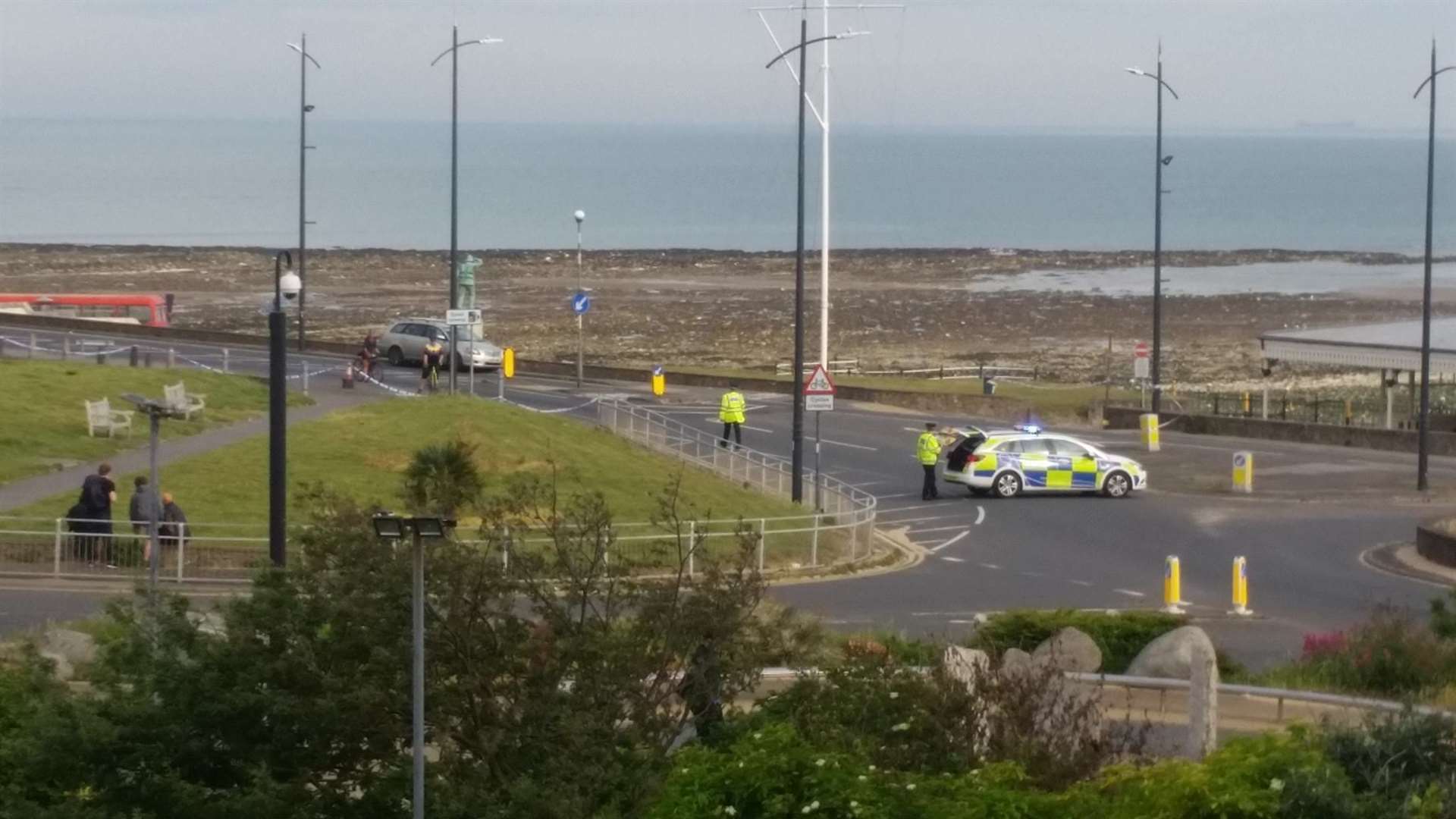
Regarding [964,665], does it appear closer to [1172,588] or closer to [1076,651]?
[1076,651]

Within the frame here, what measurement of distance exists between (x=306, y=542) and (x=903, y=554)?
1821 cm

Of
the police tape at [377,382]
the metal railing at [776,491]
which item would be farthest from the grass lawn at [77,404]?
the metal railing at [776,491]

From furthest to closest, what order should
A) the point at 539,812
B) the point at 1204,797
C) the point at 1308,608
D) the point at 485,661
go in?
the point at 1308,608, the point at 485,661, the point at 539,812, the point at 1204,797

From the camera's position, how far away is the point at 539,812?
11180 mm

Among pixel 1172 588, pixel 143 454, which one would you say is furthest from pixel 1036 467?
pixel 143 454

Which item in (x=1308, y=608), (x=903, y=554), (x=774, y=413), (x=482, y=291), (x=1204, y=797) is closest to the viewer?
(x=1204, y=797)

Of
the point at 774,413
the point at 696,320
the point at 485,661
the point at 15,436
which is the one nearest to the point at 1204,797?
the point at 485,661

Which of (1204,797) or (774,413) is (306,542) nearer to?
(1204,797)

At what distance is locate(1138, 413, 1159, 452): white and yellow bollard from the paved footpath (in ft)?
56.5

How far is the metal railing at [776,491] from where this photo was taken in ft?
91.6

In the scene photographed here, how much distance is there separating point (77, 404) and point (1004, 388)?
29.7 metres

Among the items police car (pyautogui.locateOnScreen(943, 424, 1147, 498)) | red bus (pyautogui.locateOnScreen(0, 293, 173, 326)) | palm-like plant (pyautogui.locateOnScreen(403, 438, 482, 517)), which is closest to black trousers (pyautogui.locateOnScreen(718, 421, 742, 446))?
police car (pyautogui.locateOnScreen(943, 424, 1147, 498))

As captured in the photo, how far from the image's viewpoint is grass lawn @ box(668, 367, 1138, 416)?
51469 millimetres

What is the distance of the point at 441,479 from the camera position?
12.5 m
